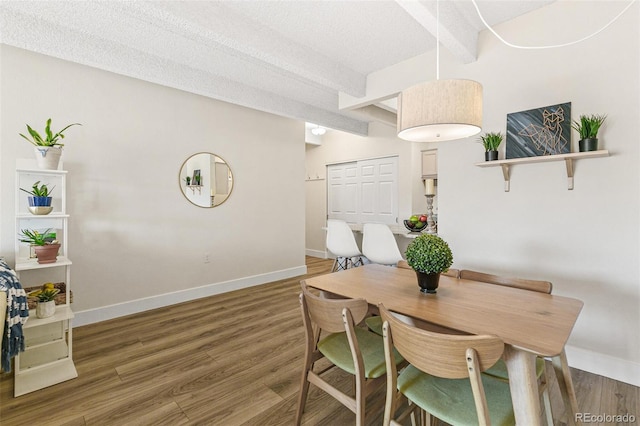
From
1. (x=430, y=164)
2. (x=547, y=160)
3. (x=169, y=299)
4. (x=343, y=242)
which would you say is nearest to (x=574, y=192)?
(x=547, y=160)

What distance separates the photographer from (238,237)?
413 cm

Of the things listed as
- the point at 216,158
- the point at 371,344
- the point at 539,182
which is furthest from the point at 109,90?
the point at 539,182

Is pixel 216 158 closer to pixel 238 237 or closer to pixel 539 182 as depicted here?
pixel 238 237

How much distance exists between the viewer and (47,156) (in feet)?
7.25

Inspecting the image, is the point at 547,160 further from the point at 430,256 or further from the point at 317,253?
the point at 317,253

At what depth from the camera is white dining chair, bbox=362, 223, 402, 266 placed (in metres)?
3.46

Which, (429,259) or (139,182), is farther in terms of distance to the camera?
(139,182)

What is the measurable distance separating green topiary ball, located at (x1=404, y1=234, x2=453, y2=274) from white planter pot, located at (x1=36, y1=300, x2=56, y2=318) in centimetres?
249

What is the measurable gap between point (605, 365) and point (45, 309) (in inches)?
153

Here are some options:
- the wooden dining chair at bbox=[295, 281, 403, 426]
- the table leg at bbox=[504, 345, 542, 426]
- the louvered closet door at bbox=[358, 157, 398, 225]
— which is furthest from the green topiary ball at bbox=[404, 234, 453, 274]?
the louvered closet door at bbox=[358, 157, 398, 225]

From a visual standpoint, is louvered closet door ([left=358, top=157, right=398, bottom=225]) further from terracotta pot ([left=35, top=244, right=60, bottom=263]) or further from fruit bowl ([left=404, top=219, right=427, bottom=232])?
terracotta pot ([left=35, top=244, right=60, bottom=263])

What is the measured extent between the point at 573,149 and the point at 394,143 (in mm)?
3258

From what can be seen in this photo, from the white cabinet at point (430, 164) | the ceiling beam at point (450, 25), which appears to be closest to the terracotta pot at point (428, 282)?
the ceiling beam at point (450, 25)

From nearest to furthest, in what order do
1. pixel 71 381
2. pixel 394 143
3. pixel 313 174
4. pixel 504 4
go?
1. pixel 71 381
2. pixel 504 4
3. pixel 394 143
4. pixel 313 174
